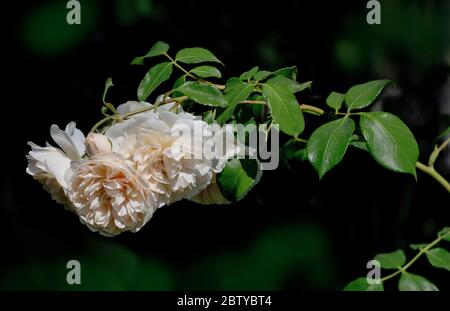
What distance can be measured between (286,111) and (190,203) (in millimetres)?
960

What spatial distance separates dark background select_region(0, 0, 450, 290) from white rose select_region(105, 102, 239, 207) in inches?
35.8

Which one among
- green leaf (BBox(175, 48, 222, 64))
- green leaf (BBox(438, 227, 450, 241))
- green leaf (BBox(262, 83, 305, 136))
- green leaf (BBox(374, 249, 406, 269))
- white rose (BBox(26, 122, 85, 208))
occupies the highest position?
green leaf (BBox(175, 48, 222, 64))

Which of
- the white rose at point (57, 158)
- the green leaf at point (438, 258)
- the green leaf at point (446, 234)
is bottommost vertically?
the green leaf at point (438, 258)

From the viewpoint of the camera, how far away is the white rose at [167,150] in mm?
769

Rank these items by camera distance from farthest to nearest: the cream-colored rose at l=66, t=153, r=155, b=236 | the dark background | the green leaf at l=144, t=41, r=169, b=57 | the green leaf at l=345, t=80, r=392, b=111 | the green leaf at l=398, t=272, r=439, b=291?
1. the dark background
2. the green leaf at l=398, t=272, r=439, b=291
3. the green leaf at l=144, t=41, r=169, b=57
4. the green leaf at l=345, t=80, r=392, b=111
5. the cream-colored rose at l=66, t=153, r=155, b=236

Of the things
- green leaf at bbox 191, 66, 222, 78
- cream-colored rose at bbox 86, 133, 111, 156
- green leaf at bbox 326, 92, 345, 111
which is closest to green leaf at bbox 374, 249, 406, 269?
green leaf at bbox 326, 92, 345, 111

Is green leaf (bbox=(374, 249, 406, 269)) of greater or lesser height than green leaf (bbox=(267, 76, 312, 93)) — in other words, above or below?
below

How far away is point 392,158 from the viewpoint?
2.61 feet

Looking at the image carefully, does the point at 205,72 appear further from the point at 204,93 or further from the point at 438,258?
the point at 438,258

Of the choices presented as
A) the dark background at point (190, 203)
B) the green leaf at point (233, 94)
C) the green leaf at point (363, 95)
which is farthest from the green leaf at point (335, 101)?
the dark background at point (190, 203)

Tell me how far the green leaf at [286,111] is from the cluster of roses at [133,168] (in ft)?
0.21

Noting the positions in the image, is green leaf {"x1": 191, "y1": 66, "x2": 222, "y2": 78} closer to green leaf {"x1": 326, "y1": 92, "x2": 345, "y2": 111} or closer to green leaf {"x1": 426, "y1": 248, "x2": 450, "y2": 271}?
green leaf {"x1": 326, "y1": 92, "x2": 345, "y2": 111}

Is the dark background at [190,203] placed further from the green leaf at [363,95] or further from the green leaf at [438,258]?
the green leaf at [363,95]

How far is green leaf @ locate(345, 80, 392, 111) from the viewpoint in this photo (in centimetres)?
86
